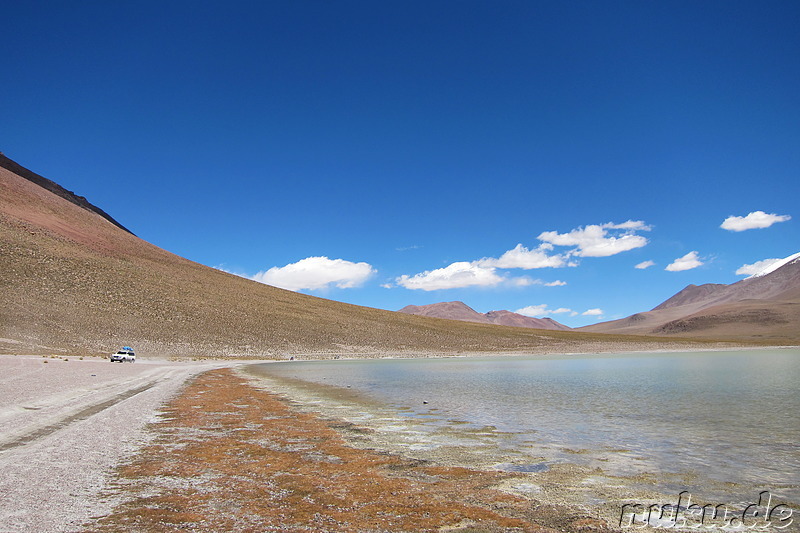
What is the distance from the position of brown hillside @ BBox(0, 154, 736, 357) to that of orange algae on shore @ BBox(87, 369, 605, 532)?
196 ft

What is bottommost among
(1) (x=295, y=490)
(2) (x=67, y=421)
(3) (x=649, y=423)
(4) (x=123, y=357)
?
(3) (x=649, y=423)

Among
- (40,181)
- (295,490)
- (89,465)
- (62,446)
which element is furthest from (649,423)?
(40,181)

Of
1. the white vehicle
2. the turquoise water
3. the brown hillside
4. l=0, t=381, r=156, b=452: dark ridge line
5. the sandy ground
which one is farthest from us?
the brown hillside

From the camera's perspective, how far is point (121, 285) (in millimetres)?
96875

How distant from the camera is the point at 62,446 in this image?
10938mm

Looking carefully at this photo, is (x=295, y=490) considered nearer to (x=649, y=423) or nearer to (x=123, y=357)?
(x=649, y=423)

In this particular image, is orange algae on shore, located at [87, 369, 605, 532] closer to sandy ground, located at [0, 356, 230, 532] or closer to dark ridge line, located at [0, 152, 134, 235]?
sandy ground, located at [0, 356, 230, 532]

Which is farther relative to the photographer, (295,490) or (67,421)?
(67,421)

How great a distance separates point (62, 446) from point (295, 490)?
636 cm

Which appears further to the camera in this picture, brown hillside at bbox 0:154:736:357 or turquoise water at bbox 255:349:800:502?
brown hillside at bbox 0:154:736:357

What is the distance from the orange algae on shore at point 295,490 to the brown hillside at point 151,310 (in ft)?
196

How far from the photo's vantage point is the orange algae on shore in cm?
652

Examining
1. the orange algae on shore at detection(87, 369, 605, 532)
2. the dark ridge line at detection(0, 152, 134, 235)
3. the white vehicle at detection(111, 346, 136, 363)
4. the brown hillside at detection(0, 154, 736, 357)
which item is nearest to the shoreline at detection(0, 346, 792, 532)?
the orange algae on shore at detection(87, 369, 605, 532)

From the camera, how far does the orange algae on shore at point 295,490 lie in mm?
6520
